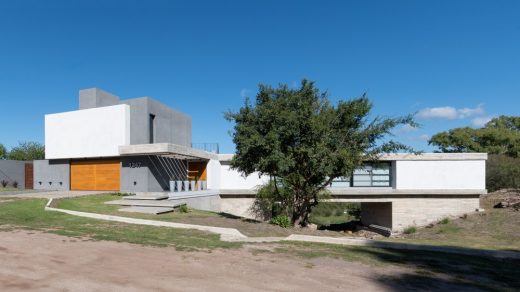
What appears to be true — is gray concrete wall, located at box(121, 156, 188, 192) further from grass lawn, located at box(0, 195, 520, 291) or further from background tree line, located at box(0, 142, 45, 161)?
background tree line, located at box(0, 142, 45, 161)

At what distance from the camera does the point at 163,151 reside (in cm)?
2217

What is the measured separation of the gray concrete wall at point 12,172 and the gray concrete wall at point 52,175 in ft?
10.5

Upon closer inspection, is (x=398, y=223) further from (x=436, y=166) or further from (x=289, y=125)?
(x=289, y=125)

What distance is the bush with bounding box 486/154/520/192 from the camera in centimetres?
3362

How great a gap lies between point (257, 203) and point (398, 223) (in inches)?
403

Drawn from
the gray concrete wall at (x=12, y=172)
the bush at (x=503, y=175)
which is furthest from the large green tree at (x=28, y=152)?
the bush at (x=503, y=175)

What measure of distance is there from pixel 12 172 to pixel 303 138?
28.9 meters

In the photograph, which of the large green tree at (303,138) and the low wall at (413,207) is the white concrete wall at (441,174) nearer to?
the low wall at (413,207)

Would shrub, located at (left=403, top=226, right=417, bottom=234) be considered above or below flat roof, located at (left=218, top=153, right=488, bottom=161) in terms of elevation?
below

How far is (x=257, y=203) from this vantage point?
26.3 m

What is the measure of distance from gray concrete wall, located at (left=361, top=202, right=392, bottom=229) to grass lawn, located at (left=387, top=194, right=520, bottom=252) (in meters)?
2.61

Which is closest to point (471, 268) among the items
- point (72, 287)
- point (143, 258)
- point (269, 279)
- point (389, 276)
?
point (389, 276)

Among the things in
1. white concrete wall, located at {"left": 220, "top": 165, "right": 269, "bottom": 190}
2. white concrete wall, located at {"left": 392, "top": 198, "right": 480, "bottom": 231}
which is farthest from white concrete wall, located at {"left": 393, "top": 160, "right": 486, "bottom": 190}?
white concrete wall, located at {"left": 220, "top": 165, "right": 269, "bottom": 190}

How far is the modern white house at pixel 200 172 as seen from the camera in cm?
2519
